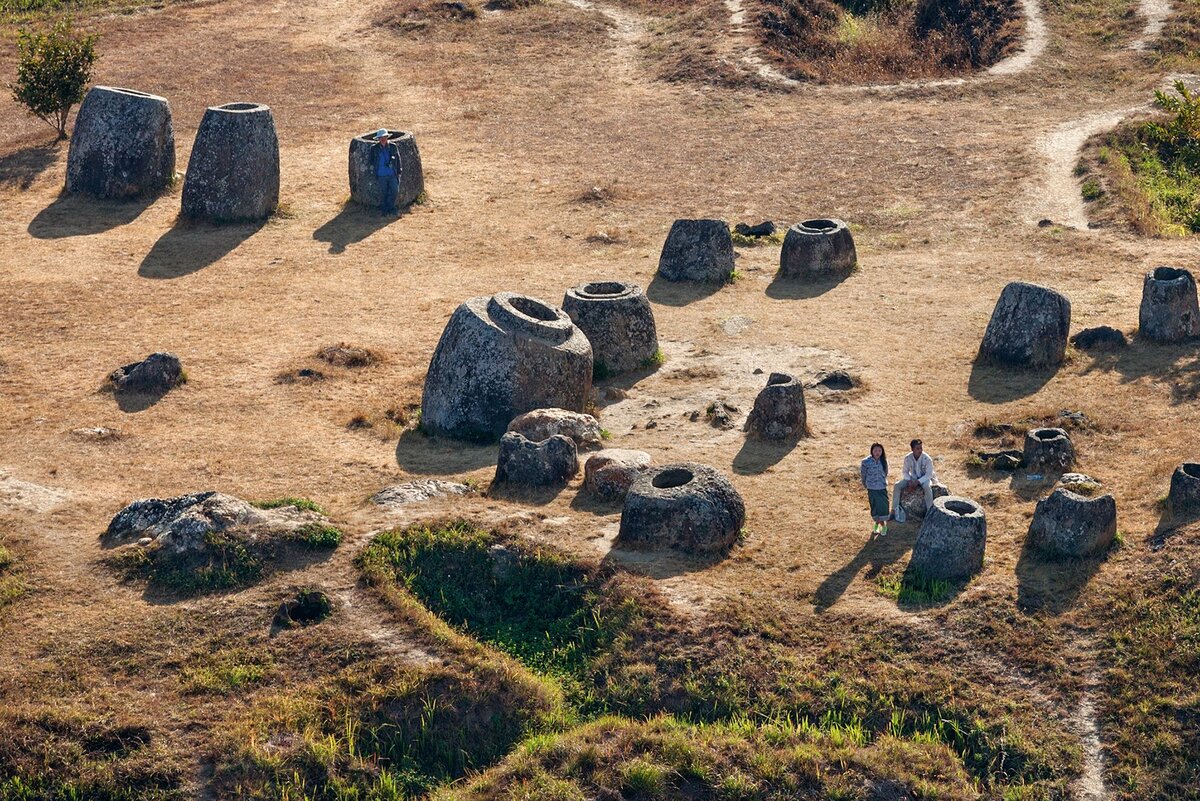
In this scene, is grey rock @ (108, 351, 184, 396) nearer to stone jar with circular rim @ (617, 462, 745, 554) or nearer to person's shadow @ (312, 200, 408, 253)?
person's shadow @ (312, 200, 408, 253)

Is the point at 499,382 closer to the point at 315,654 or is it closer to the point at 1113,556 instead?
the point at 315,654

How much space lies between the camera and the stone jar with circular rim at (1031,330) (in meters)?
21.0

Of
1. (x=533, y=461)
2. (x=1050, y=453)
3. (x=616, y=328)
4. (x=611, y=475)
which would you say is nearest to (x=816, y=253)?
(x=616, y=328)

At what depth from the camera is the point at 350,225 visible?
28.8m

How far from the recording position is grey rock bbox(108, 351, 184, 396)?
20.5 meters

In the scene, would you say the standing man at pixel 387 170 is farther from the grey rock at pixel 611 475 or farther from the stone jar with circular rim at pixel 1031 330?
the grey rock at pixel 611 475

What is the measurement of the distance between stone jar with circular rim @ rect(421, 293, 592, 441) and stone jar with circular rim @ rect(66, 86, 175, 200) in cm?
1321

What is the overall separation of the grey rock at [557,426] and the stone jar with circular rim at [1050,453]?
528 cm

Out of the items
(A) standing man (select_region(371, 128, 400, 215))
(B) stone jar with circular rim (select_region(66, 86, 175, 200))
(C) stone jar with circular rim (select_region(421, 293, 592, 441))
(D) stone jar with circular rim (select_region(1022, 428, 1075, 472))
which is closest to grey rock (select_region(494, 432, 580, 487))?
(C) stone jar with circular rim (select_region(421, 293, 592, 441))

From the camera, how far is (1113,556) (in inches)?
590

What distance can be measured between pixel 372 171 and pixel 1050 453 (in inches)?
649

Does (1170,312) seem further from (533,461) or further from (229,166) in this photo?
(229,166)

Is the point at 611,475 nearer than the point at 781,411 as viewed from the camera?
Yes

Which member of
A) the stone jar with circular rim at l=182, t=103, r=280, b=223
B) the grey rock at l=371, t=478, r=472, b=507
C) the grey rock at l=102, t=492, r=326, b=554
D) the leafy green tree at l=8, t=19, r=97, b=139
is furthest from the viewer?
the leafy green tree at l=8, t=19, r=97, b=139
